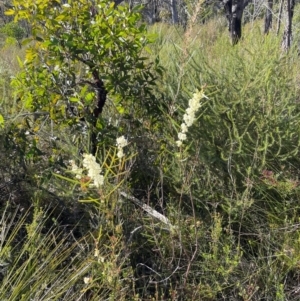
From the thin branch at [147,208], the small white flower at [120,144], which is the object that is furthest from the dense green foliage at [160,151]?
the small white flower at [120,144]

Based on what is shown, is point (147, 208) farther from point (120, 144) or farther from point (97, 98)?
point (120, 144)

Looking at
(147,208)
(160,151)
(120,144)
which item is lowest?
(147,208)

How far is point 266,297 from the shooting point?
6.29 feet

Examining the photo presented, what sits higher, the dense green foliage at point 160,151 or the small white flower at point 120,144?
the small white flower at point 120,144

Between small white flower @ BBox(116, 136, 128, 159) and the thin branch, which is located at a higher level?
small white flower @ BBox(116, 136, 128, 159)

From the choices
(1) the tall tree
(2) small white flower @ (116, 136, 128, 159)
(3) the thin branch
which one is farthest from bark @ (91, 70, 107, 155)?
(2) small white flower @ (116, 136, 128, 159)

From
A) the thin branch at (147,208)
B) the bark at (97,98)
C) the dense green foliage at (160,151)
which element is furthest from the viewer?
the bark at (97,98)

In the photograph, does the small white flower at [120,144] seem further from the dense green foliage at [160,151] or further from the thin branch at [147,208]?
the thin branch at [147,208]

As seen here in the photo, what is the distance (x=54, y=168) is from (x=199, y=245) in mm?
907

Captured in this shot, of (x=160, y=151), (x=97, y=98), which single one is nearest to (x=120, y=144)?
(x=160, y=151)

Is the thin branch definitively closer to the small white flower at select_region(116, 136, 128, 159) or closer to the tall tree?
the tall tree

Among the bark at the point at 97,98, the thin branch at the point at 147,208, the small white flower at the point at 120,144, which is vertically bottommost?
the thin branch at the point at 147,208

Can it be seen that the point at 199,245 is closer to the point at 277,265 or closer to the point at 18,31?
the point at 277,265

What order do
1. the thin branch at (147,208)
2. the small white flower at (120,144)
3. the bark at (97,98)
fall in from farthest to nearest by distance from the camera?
the bark at (97,98)
the thin branch at (147,208)
the small white flower at (120,144)
